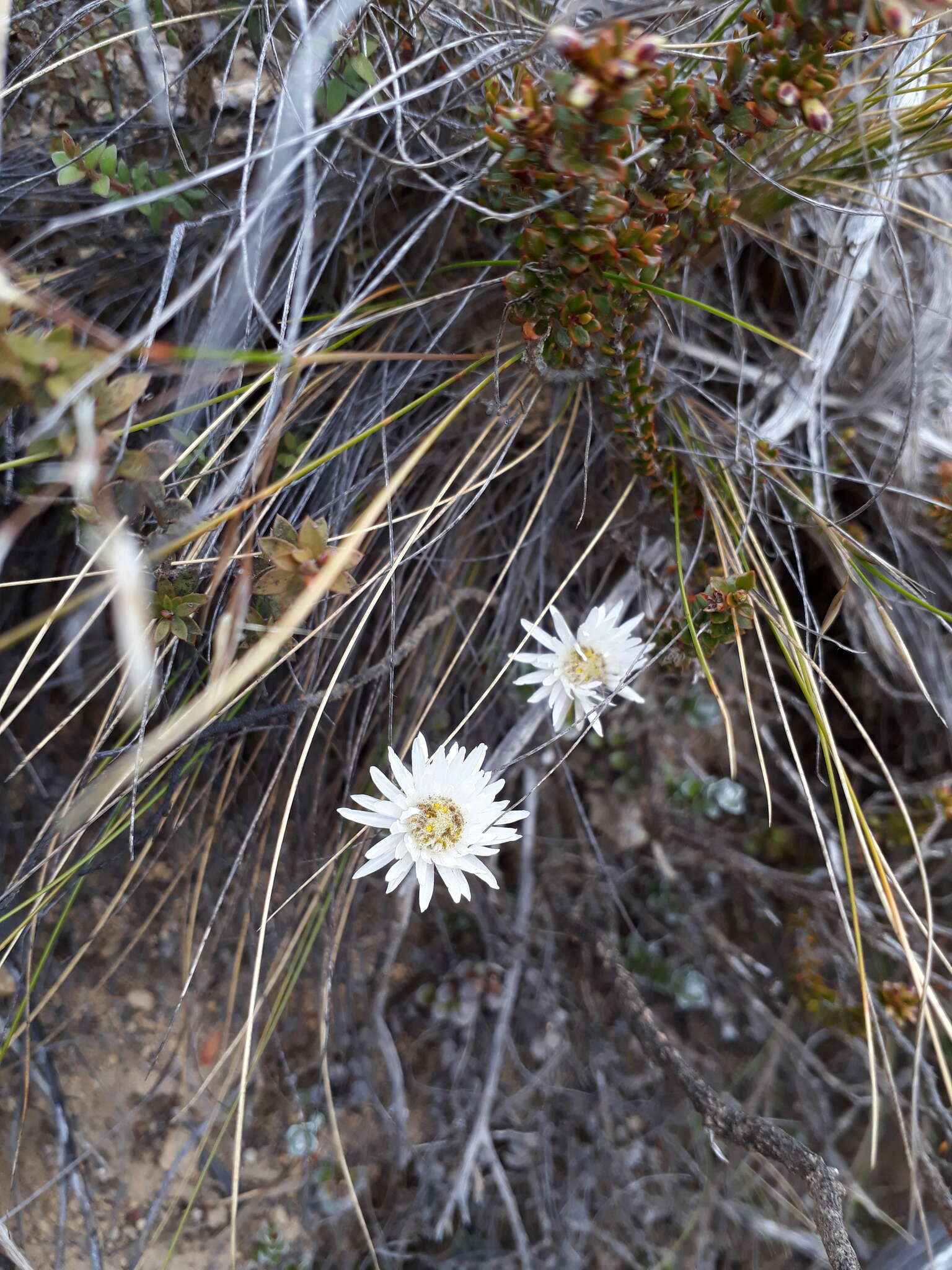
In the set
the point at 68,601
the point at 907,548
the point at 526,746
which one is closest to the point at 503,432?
the point at 526,746

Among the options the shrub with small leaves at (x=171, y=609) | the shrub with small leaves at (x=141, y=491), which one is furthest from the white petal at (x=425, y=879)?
the shrub with small leaves at (x=141, y=491)

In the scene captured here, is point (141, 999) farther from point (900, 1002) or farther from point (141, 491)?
point (900, 1002)

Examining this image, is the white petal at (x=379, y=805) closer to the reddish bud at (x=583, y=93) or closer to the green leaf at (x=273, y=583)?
the green leaf at (x=273, y=583)

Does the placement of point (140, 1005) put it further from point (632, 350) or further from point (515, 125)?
point (515, 125)

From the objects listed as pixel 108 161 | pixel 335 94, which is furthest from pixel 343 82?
pixel 108 161

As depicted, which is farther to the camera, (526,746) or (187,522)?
(526,746)

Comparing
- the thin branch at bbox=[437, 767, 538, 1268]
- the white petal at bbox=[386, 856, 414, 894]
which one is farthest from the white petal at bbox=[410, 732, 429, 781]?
the thin branch at bbox=[437, 767, 538, 1268]

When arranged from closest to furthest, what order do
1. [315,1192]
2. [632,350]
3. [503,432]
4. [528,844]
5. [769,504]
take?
[632,350] < [503,432] < [769,504] < [315,1192] < [528,844]

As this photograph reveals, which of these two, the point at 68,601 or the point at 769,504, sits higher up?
the point at 68,601
